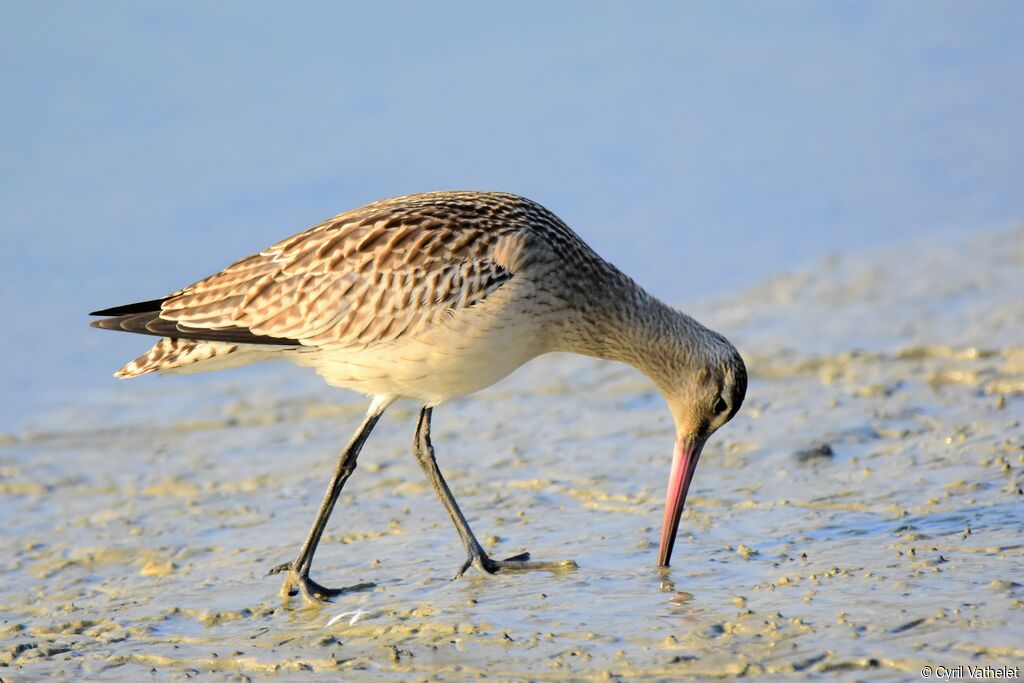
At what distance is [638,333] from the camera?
6.79 m

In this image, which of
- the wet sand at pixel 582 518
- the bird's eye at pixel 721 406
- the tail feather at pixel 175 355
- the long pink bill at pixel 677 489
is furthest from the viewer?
the bird's eye at pixel 721 406

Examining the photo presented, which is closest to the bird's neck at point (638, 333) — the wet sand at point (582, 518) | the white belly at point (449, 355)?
the white belly at point (449, 355)

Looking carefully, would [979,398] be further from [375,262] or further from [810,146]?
[810,146]

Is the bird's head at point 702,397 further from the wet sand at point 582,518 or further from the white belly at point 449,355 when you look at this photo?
the white belly at point 449,355

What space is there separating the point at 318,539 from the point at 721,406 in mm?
1853

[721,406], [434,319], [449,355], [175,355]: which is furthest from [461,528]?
Result: [175,355]

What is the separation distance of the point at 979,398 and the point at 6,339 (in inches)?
255

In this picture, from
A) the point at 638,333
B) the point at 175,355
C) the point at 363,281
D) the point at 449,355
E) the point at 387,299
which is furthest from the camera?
the point at 638,333

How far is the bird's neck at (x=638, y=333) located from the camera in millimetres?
6688

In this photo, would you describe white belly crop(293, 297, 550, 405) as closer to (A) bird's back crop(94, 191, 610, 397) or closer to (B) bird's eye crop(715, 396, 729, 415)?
(A) bird's back crop(94, 191, 610, 397)

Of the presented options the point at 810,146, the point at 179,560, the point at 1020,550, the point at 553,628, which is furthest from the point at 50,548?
the point at 810,146

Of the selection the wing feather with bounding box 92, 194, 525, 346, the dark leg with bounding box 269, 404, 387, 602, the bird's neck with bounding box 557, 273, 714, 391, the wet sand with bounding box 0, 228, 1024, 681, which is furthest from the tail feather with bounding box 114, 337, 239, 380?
the bird's neck with bounding box 557, 273, 714, 391

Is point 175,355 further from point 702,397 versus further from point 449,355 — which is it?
point 702,397

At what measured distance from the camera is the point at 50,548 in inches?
285
